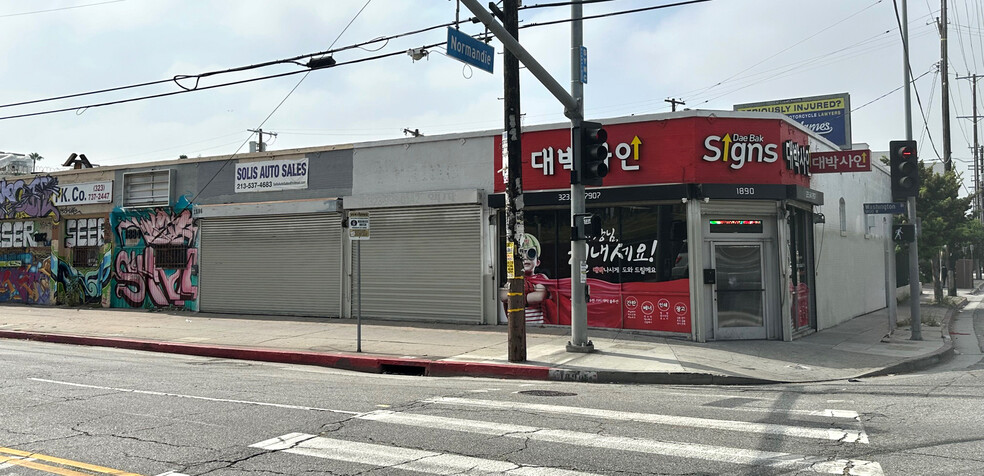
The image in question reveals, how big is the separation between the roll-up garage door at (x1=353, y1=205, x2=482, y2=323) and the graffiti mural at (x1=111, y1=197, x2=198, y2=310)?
6.84 m

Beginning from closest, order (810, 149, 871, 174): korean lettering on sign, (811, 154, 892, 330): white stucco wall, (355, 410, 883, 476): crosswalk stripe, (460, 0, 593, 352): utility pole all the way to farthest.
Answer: (355, 410, 883, 476): crosswalk stripe → (460, 0, 593, 352): utility pole → (810, 149, 871, 174): korean lettering on sign → (811, 154, 892, 330): white stucco wall

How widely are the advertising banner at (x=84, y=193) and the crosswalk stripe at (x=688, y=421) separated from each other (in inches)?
789

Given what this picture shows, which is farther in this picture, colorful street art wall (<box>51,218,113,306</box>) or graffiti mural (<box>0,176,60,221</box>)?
graffiti mural (<box>0,176,60,221</box>)

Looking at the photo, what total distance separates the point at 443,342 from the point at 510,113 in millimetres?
5252

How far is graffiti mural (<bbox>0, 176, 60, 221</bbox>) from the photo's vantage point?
2562cm

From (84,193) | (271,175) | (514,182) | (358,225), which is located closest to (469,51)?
(514,182)

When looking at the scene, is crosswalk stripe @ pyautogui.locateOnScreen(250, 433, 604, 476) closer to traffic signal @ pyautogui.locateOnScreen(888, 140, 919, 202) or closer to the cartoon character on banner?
the cartoon character on banner

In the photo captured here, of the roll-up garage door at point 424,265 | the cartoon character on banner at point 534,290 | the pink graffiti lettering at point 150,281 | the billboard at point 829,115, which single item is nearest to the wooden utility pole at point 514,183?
the cartoon character on banner at point 534,290

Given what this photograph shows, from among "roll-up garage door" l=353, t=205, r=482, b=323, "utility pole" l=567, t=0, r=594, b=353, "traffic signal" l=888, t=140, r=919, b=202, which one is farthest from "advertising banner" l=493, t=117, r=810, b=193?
"roll-up garage door" l=353, t=205, r=482, b=323

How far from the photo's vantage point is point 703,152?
14961 millimetres

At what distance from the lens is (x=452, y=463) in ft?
19.2

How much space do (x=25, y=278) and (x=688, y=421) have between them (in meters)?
27.2

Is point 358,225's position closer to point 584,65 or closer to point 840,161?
point 584,65

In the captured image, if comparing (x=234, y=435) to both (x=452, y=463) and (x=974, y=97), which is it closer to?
(x=452, y=463)
